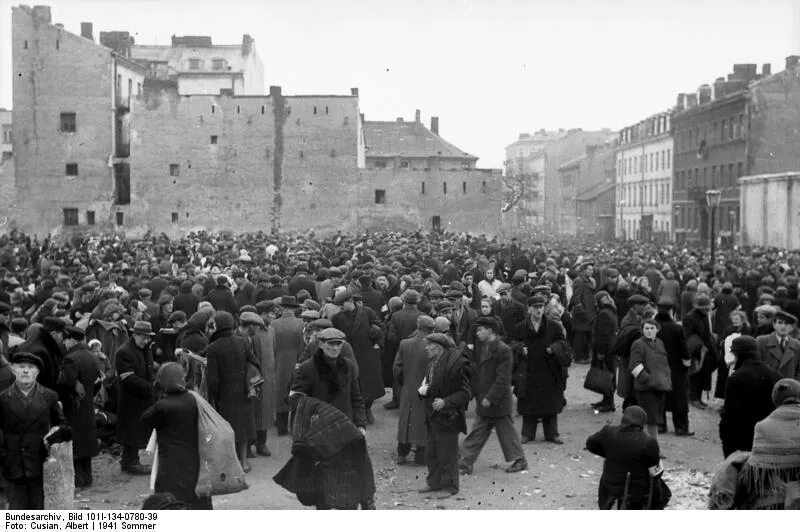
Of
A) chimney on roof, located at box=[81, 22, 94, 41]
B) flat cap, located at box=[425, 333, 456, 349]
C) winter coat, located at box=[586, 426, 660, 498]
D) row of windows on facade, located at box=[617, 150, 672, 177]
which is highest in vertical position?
chimney on roof, located at box=[81, 22, 94, 41]

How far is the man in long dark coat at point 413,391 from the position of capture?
10.6 meters

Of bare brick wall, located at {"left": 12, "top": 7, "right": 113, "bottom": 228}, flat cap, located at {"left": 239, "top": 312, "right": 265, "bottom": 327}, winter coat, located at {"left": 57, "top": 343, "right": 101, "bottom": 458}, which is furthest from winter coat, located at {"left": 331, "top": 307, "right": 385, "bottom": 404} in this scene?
bare brick wall, located at {"left": 12, "top": 7, "right": 113, "bottom": 228}

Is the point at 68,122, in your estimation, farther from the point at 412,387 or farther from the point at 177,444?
the point at 177,444

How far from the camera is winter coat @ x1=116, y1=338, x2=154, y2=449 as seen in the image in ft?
32.8

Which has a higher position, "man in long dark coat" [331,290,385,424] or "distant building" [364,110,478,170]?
"distant building" [364,110,478,170]

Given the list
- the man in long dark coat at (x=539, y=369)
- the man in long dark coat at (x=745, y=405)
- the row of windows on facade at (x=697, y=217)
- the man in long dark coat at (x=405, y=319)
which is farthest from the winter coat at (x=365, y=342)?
the row of windows on facade at (x=697, y=217)

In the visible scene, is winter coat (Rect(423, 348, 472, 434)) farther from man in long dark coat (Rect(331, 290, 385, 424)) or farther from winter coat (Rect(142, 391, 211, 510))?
man in long dark coat (Rect(331, 290, 385, 424))

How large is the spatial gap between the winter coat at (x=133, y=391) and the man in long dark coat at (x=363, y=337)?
9.66ft

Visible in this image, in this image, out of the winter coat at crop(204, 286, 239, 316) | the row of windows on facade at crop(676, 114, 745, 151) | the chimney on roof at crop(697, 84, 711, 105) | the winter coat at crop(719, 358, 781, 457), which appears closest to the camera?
the winter coat at crop(719, 358, 781, 457)

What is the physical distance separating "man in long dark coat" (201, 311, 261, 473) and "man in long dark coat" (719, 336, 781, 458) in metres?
4.62

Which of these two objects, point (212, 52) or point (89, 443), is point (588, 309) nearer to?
A: point (89, 443)

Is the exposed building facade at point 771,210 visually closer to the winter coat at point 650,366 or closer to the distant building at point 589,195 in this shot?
the distant building at point 589,195

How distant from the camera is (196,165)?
53.1 metres
